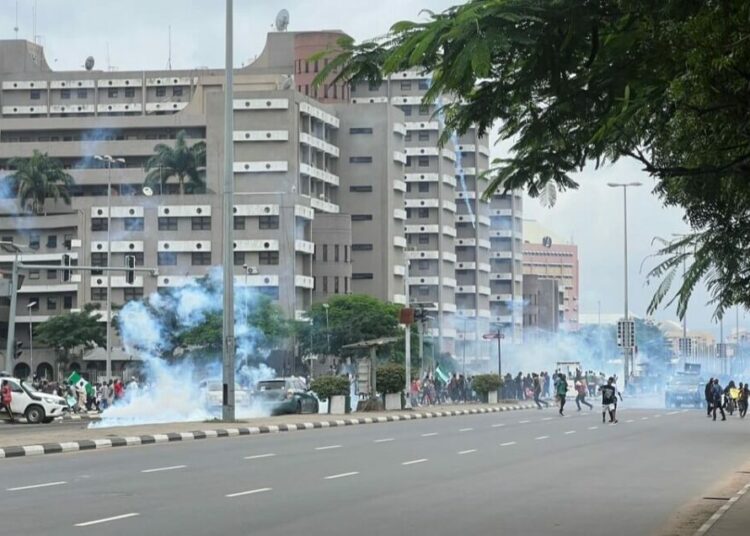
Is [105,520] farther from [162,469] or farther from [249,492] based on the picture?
[162,469]

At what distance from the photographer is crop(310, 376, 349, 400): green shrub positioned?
159ft

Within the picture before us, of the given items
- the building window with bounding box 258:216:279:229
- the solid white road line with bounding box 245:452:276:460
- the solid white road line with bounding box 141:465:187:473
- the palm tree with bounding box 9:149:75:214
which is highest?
the palm tree with bounding box 9:149:75:214

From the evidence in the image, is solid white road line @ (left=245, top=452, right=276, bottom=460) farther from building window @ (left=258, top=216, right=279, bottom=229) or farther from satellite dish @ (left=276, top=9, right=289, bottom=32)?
satellite dish @ (left=276, top=9, right=289, bottom=32)

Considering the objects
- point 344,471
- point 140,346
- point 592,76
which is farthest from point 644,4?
point 140,346

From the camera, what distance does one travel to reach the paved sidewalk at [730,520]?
13.9m

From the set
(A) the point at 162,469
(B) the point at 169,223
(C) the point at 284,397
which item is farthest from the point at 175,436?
(B) the point at 169,223

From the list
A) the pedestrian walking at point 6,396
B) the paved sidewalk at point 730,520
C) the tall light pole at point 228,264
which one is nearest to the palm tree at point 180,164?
the pedestrian walking at point 6,396

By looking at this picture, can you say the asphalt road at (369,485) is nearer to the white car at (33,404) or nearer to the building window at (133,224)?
the white car at (33,404)

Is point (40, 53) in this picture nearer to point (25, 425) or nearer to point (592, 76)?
point (25, 425)

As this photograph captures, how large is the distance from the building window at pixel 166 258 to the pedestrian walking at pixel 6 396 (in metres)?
64.5

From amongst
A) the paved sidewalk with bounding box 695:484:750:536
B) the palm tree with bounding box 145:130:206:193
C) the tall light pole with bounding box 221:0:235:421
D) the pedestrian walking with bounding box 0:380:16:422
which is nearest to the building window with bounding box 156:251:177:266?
the palm tree with bounding box 145:130:206:193

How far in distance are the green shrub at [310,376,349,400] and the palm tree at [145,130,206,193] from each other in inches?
2603

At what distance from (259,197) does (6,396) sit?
6525 cm

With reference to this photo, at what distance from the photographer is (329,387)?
4844 cm
